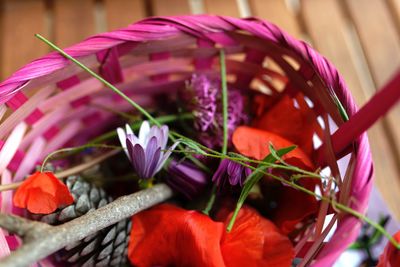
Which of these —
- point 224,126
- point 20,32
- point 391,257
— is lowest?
point 391,257

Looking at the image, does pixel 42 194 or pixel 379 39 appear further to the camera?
pixel 379 39

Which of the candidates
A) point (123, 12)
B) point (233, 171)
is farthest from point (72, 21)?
point (233, 171)

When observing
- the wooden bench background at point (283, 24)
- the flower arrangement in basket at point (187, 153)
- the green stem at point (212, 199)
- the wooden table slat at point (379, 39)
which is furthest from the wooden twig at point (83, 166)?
the wooden table slat at point (379, 39)

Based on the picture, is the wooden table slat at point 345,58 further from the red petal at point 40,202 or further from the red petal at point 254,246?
the red petal at point 40,202

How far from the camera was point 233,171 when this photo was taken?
1.37ft

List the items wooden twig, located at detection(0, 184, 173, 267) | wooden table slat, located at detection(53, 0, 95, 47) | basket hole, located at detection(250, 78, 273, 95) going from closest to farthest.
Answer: wooden twig, located at detection(0, 184, 173, 267)
basket hole, located at detection(250, 78, 273, 95)
wooden table slat, located at detection(53, 0, 95, 47)

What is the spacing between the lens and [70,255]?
0.41 meters

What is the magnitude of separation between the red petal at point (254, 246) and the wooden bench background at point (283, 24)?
0.25 m

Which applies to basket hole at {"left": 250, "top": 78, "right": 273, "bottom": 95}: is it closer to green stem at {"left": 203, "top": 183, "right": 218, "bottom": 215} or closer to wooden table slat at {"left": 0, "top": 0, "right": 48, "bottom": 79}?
green stem at {"left": 203, "top": 183, "right": 218, "bottom": 215}

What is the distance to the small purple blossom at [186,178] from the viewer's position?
1.49 feet

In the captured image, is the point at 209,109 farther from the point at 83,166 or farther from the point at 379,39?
the point at 379,39

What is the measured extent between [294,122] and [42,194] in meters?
0.25

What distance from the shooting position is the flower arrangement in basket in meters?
0.39

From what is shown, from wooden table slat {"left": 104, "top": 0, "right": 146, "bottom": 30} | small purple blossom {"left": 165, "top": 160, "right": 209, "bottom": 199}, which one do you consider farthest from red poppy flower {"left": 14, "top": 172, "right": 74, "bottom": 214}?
wooden table slat {"left": 104, "top": 0, "right": 146, "bottom": 30}
